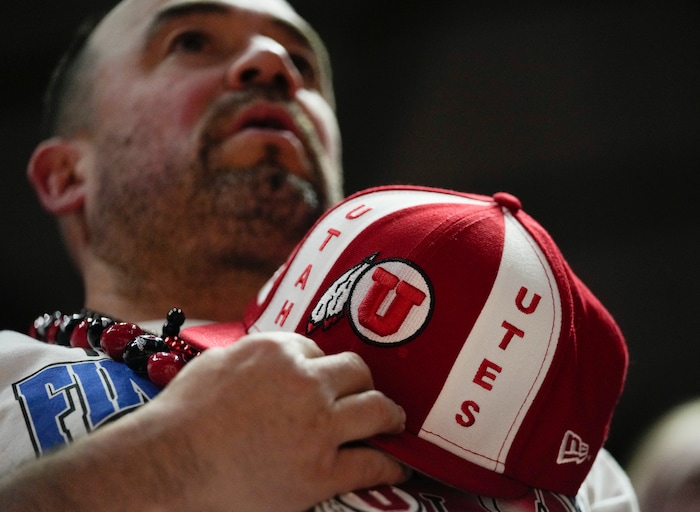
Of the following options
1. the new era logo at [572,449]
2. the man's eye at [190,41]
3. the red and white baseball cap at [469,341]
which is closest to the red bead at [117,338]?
the red and white baseball cap at [469,341]

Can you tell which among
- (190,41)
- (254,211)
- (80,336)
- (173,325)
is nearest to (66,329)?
(80,336)

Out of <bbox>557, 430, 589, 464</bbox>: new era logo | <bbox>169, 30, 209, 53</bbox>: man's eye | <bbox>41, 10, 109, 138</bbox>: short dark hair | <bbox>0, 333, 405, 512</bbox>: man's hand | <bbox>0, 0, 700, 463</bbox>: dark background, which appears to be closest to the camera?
<bbox>0, 333, 405, 512</bbox>: man's hand

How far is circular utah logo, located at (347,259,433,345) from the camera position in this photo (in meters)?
0.58

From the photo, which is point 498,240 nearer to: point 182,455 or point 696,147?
point 182,455

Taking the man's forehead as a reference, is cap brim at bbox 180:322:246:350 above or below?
below

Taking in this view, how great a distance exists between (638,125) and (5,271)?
1.73m

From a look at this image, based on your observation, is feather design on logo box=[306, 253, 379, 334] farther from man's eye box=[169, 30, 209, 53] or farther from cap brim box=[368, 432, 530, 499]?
man's eye box=[169, 30, 209, 53]

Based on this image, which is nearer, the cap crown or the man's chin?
the cap crown

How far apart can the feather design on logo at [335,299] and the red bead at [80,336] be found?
293 millimetres

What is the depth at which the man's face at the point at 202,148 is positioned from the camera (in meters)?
0.98

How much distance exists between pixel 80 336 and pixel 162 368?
0.60 feet

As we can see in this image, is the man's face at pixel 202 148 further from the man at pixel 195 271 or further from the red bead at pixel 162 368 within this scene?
the red bead at pixel 162 368

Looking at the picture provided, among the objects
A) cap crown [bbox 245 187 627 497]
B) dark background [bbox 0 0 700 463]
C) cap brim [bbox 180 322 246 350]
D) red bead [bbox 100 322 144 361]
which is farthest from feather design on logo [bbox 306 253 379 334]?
dark background [bbox 0 0 700 463]

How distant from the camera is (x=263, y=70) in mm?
1009
